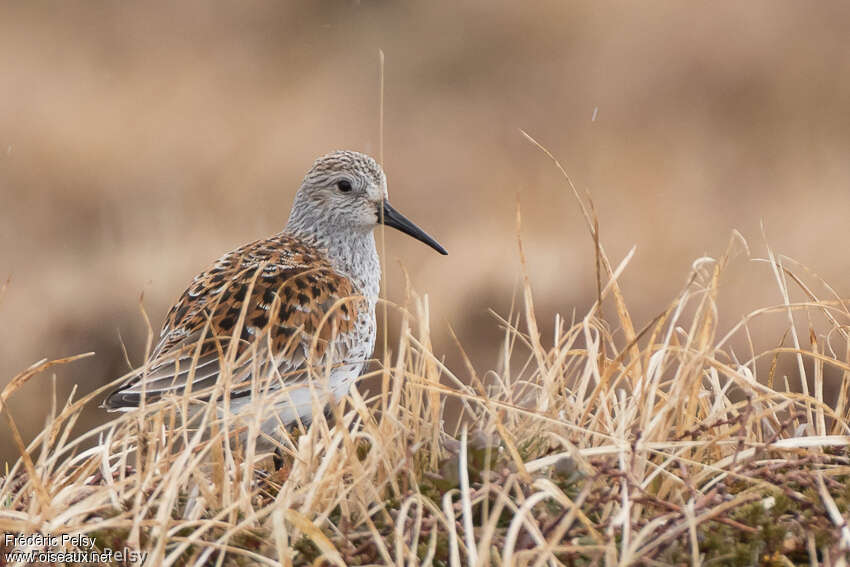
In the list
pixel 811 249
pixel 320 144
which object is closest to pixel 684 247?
pixel 811 249

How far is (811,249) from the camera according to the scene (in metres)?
9.00

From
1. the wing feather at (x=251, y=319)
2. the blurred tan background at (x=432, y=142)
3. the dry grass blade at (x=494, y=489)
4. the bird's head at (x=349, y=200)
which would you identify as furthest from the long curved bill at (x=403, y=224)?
the blurred tan background at (x=432, y=142)

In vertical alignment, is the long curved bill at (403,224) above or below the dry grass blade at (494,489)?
above

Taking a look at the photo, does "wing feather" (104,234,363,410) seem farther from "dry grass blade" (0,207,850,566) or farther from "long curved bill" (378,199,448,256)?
"dry grass blade" (0,207,850,566)

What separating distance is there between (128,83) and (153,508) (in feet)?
29.3

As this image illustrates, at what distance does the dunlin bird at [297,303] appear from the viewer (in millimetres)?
3717

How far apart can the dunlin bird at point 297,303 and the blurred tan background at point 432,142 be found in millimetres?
3446

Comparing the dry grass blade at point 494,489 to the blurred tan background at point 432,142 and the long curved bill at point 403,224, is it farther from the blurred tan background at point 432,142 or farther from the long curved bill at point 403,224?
the blurred tan background at point 432,142

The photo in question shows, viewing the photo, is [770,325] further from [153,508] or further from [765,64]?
[153,508]

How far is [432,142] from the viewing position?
1062cm

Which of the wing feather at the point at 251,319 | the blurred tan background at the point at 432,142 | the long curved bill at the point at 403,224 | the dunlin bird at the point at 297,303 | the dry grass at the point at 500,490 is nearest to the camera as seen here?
the dry grass at the point at 500,490

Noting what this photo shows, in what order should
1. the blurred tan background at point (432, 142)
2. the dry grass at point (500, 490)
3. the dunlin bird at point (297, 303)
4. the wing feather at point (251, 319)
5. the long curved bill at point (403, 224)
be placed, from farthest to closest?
the blurred tan background at point (432, 142), the long curved bill at point (403, 224), the wing feather at point (251, 319), the dunlin bird at point (297, 303), the dry grass at point (500, 490)

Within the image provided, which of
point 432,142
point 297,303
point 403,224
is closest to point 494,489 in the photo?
point 297,303

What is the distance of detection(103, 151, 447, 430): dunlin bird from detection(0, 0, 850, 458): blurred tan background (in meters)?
3.45
